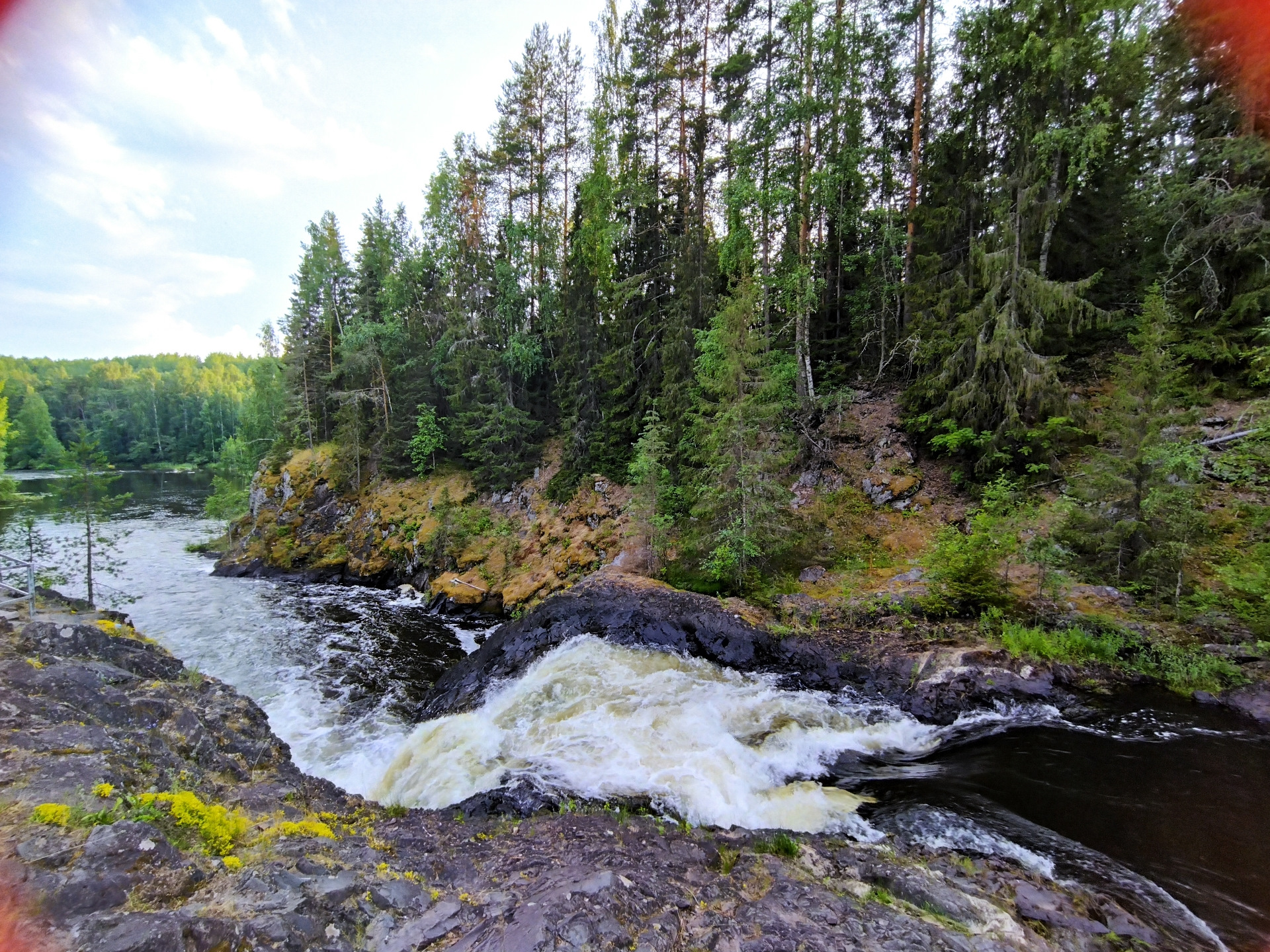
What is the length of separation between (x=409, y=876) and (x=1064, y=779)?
7740 millimetres

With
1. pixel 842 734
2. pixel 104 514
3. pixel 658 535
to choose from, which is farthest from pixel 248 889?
pixel 104 514

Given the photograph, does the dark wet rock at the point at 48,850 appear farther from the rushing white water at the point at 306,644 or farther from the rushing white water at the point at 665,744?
the rushing white water at the point at 306,644

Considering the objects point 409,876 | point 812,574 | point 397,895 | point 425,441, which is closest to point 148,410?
point 425,441

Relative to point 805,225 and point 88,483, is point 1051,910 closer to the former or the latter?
point 805,225

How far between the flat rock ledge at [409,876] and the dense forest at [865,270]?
6726mm

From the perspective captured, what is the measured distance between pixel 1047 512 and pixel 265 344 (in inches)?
2587

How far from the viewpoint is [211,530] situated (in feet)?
104

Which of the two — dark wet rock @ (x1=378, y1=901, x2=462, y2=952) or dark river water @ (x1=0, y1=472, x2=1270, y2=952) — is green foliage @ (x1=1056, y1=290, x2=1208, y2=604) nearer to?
dark river water @ (x1=0, y1=472, x2=1270, y2=952)

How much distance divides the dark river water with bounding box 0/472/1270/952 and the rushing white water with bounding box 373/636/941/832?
22.5 inches

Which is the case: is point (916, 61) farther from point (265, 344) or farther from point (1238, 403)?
point (265, 344)

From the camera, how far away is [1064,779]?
20.2 ft

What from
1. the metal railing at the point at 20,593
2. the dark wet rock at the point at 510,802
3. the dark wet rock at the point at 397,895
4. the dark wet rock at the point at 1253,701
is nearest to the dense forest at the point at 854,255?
the dark wet rock at the point at 1253,701

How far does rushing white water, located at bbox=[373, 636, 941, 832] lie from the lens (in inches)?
260

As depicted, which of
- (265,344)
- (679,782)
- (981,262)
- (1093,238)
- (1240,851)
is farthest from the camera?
(265,344)
